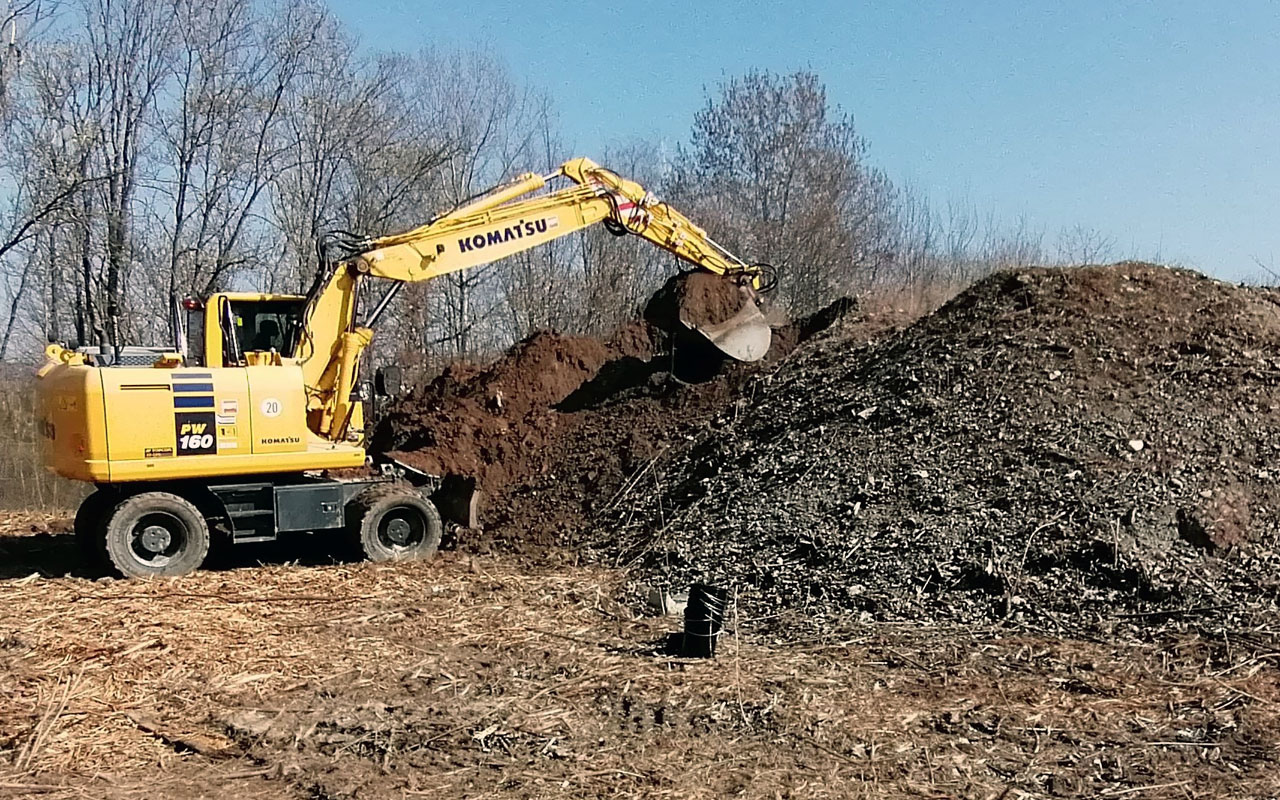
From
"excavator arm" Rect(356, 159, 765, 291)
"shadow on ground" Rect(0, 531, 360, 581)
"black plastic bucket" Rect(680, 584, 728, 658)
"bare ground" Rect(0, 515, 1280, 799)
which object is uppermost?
"excavator arm" Rect(356, 159, 765, 291)

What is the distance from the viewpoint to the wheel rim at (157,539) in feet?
28.6

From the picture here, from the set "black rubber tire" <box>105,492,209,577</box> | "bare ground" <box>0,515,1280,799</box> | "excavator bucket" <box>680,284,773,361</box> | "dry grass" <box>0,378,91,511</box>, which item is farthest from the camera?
"dry grass" <box>0,378,91,511</box>

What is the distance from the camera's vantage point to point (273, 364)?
9.73 m

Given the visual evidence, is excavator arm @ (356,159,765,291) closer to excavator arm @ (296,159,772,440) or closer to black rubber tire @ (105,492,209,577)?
excavator arm @ (296,159,772,440)

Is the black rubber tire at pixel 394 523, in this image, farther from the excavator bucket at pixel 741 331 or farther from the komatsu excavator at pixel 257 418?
the excavator bucket at pixel 741 331

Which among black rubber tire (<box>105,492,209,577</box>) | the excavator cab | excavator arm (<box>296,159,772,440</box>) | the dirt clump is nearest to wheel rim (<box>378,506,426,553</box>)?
excavator arm (<box>296,159,772,440</box>)

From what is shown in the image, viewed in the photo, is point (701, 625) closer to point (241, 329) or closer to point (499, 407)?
point (241, 329)

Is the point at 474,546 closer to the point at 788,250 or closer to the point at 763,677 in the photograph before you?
the point at 763,677

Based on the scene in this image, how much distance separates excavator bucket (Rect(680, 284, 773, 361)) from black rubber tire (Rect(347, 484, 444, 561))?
4463 mm

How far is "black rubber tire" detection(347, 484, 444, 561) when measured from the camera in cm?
938

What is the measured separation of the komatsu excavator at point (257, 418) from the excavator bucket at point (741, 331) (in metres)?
2.38

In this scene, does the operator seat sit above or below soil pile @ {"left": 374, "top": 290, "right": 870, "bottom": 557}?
above

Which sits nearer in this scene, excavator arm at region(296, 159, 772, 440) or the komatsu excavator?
the komatsu excavator

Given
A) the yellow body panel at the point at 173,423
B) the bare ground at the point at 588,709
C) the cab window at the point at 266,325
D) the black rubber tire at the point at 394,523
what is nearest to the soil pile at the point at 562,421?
the black rubber tire at the point at 394,523
